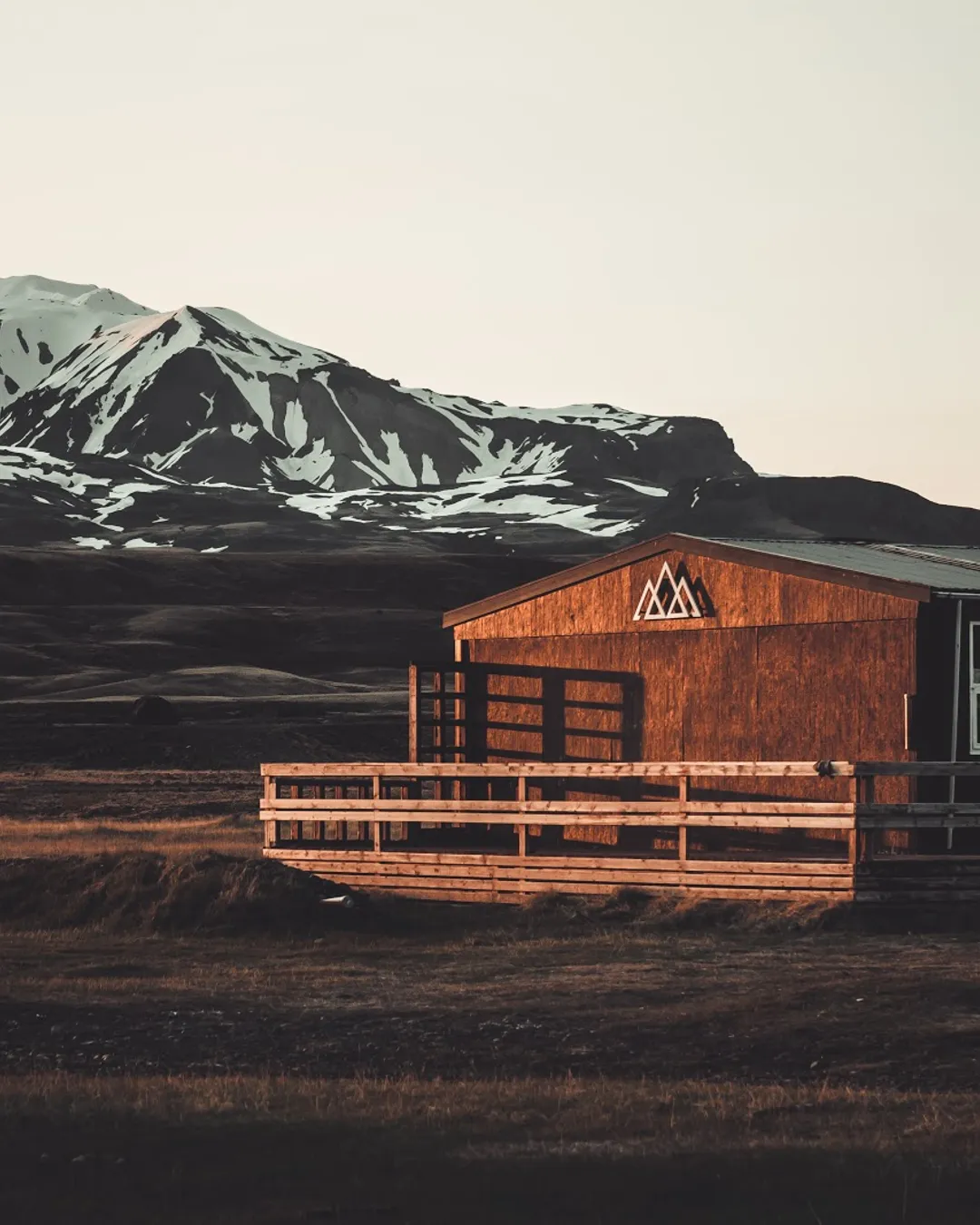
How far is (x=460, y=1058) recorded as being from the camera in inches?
578

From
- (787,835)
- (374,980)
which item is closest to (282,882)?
(374,980)

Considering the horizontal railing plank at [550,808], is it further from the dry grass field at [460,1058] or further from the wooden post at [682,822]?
the dry grass field at [460,1058]

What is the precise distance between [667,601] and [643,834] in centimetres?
359

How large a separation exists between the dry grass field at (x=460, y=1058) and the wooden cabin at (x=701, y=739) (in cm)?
112

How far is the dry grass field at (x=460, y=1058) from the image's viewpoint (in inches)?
392

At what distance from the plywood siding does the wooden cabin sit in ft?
0.10

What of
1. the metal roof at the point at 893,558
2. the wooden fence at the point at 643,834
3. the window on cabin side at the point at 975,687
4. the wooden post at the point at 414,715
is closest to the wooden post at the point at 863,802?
the wooden fence at the point at 643,834

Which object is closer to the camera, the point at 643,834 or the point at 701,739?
the point at 701,739

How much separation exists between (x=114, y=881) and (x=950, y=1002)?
11.7 meters

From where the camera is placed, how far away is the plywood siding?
25641mm

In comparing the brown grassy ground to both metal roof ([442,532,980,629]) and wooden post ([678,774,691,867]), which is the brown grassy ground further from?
wooden post ([678,774,691,867])

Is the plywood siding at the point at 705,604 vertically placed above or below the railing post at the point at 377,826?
above

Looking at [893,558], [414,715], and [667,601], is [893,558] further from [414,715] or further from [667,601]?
[414,715]

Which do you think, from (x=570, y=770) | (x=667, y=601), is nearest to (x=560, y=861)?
(x=570, y=770)
